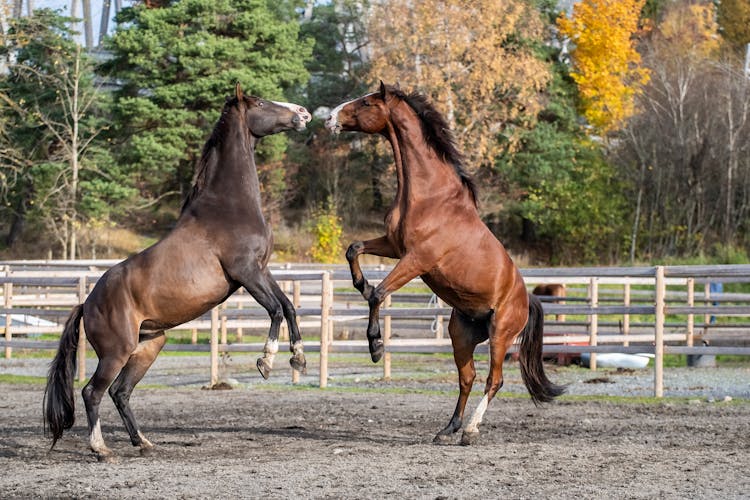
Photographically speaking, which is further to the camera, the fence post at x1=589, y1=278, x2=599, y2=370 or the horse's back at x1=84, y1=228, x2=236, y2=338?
the fence post at x1=589, y1=278, x2=599, y2=370

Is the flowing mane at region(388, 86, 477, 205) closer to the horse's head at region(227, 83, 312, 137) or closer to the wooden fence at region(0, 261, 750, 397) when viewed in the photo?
the horse's head at region(227, 83, 312, 137)

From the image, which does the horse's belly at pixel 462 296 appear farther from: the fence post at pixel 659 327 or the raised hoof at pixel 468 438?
the fence post at pixel 659 327

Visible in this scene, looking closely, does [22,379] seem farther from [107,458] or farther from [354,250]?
[354,250]

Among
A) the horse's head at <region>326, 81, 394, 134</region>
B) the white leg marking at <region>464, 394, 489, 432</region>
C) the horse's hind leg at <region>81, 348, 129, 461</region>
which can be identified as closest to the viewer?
the horse's hind leg at <region>81, 348, 129, 461</region>

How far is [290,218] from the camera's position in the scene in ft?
132

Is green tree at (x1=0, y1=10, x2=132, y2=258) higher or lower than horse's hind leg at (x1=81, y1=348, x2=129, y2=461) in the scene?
higher

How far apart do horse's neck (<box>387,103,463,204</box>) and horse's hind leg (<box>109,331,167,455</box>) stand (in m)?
2.10

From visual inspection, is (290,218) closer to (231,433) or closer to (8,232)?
(8,232)

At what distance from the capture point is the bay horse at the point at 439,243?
718cm

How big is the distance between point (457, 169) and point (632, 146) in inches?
1147

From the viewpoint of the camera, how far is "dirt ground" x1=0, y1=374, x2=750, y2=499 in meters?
5.70

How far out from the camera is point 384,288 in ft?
23.0

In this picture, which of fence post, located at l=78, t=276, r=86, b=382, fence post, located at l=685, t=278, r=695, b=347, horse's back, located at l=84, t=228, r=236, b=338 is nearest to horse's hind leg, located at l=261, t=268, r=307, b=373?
horse's back, located at l=84, t=228, r=236, b=338

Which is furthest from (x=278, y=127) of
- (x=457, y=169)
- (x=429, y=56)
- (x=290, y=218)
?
(x=290, y=218)
